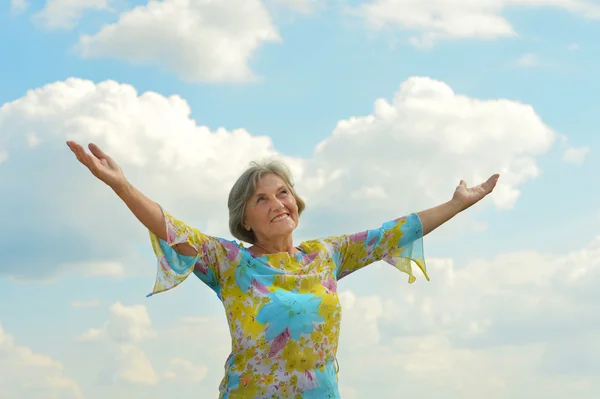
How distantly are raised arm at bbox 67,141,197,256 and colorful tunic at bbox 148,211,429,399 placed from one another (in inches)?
3.0

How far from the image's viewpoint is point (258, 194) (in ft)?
19.3

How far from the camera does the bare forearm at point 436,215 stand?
20.9ft

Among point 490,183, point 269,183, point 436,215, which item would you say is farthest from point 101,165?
point 490,183

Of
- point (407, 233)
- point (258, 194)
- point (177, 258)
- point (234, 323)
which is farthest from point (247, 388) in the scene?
point (407, 233)

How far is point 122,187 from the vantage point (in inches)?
204

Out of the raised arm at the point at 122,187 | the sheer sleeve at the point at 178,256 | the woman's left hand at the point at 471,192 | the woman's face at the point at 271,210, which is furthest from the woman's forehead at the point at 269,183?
the woman's left hand at the point at 471,192

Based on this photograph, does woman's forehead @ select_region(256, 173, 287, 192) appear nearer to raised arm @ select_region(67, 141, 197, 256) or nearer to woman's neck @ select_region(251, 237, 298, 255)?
woman's neck @ select_region(251, 237, 298, 255)

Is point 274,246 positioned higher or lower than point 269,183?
lower

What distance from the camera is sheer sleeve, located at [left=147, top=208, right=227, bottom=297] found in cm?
545

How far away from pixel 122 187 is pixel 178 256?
0.65m

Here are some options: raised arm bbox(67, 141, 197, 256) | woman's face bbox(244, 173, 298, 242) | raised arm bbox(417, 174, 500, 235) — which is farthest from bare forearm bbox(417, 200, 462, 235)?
raised arm bbox(67, 141, 197, 256)

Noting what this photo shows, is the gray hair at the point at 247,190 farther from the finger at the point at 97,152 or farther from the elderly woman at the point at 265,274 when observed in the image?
the finger at the point at 97,152

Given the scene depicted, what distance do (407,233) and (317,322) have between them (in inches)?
46.1

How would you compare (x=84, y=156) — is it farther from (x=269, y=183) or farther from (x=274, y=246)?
(x=274, y=246)
